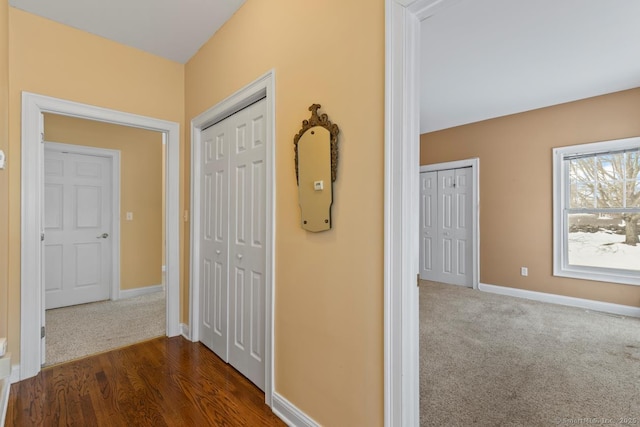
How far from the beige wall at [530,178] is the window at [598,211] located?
0.10m

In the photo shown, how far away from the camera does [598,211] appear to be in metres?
3.91

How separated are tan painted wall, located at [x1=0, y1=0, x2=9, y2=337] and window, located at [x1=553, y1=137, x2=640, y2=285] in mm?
5675

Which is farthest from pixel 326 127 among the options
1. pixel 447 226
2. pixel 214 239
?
pixel 447 226

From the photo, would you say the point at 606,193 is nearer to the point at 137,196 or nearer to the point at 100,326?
the point at 100,326

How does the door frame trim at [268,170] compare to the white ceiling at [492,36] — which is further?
the white ceiling at [492,36]

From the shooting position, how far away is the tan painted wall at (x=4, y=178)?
1901 millimetres

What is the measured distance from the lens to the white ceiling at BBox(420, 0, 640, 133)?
7.50ft

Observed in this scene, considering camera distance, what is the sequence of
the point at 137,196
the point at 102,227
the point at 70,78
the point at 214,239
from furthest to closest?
the point at 137,196
the point at 102,227
the point at 214,239
the point at 70,78

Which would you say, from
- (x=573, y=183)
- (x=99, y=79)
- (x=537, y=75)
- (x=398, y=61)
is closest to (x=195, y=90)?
(x=99, y=79)

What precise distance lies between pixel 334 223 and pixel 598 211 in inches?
168

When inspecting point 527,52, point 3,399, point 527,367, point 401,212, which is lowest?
point 527,367

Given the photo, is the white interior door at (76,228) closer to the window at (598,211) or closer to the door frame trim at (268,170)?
the door frame trim at (268,170)

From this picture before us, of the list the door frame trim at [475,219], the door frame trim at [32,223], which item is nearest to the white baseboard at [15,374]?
the door frame trim at [32,223]

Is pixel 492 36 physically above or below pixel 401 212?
above
